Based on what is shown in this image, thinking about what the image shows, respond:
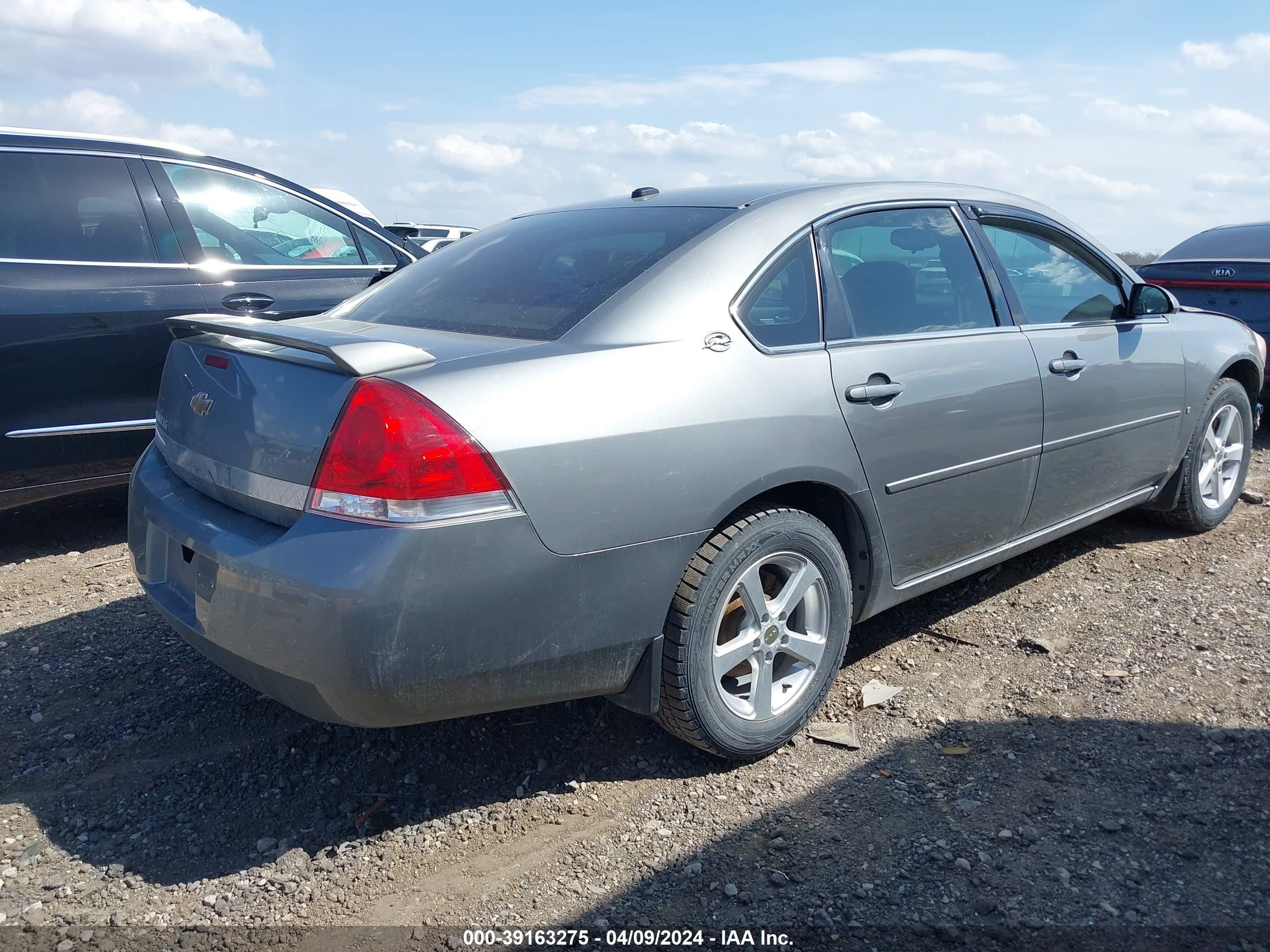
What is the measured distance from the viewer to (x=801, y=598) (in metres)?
2.98

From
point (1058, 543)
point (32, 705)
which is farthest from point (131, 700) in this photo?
point (1058, 543)

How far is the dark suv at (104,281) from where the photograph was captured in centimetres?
433

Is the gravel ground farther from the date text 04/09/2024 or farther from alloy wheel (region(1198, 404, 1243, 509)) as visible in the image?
alloy wheel (region(1198, 404, 1243, 509))

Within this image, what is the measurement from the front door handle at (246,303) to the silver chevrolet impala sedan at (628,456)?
5.15 feet

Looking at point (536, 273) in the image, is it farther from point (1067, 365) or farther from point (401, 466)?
point (1067, 365)

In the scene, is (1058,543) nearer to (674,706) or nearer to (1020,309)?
(1020,309)

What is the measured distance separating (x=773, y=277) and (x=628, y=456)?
83 centimetres

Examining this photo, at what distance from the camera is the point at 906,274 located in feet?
11.1

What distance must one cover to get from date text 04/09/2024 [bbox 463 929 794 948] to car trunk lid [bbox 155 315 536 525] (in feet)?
3.46

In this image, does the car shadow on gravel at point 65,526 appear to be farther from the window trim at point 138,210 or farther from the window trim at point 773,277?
the window trim at point 773,277

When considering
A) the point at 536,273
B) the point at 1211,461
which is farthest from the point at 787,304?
the point at 1211,461

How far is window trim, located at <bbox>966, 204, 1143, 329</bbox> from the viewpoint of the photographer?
12.2ft

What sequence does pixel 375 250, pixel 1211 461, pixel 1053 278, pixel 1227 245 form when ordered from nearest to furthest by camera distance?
pixel 1053 278 < pixel 1211 461 < pixel 375 250 < pixel 1227 245

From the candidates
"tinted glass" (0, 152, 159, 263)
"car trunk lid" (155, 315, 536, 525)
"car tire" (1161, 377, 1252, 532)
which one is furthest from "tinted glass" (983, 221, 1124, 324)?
"tinted glass" (0, 152, 159, 263)
